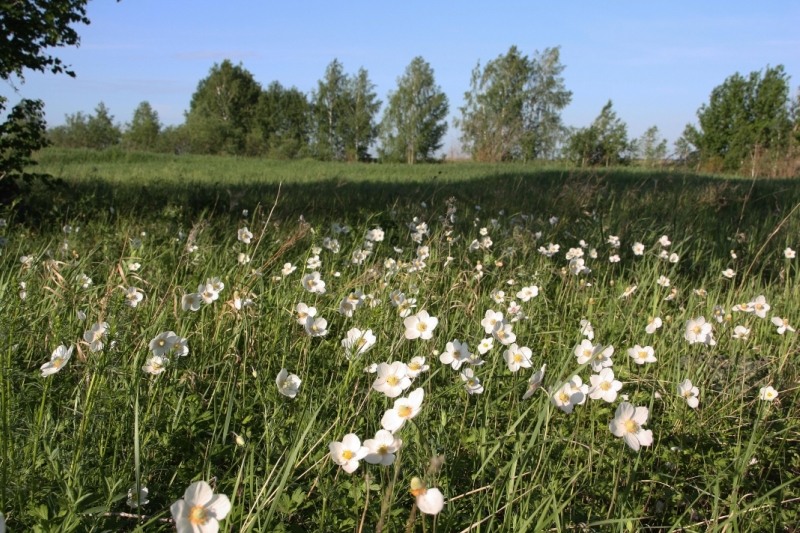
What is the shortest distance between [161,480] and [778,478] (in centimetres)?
201

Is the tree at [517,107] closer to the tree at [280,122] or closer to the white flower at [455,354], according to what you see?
the tree at [280,122]

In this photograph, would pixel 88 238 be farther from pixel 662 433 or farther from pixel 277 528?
pixel 662 433

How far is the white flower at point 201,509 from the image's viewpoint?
940 mm

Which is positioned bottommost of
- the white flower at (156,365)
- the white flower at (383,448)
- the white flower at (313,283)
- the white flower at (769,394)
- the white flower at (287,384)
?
the white flower at (769,394)

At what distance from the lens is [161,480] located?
164 cm

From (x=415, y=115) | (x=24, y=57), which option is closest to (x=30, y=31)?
(x=24, y=57)

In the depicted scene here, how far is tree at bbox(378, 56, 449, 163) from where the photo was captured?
188 ft

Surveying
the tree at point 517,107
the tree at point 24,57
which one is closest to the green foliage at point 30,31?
the tree at point 24,57

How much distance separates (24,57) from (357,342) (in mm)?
4895

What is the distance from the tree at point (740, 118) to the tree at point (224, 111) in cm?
4080

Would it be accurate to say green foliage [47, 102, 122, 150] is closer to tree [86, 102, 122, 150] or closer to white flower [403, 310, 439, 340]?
tree [86, 102, 122, 150]

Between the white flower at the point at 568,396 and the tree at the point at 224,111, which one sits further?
the tree at the point at 224,111

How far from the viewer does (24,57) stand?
4.97 metres

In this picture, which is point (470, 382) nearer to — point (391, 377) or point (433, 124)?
point (391, 377)
